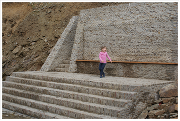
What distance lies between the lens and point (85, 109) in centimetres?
499

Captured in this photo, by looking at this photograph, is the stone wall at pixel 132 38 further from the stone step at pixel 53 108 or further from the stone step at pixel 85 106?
the stone step at pixel 53 108

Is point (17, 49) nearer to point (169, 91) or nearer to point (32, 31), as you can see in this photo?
point (32, 31)

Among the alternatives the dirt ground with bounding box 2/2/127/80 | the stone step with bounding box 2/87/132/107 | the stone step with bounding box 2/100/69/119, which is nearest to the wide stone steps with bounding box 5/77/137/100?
the stone step with bounding box 2/87/132/107

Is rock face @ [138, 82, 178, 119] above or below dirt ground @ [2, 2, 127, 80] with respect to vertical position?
below

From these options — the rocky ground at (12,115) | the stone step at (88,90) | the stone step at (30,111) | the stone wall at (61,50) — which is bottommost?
the rocky ground at (12,115)

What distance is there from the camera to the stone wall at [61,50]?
31.1ft

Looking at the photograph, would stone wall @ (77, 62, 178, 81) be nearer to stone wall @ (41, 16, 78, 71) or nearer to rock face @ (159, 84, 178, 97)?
rock face @ (159, 84, 178, 97)

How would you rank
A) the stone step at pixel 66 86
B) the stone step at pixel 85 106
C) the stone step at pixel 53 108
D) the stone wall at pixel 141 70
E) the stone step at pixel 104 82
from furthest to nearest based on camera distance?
the stone wall at pixel 141 70 → the stone step at pixel 66 86 → the stone step at pixel 104 82 → the stone step at pixel 53 108 → the stone step at pixel 85 106

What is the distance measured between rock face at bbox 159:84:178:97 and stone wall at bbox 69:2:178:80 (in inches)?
35.9

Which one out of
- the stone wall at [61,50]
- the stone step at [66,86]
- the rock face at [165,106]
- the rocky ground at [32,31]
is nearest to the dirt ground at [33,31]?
the rocky ground at [32,31]

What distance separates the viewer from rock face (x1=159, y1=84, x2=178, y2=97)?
5.36 meters

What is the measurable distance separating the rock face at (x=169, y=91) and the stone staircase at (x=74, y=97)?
0.68ft

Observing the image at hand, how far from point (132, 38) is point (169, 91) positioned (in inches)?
113

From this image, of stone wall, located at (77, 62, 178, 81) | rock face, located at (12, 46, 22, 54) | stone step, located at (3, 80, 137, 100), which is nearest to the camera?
stone step, located at (3, 80, 137, 100)
